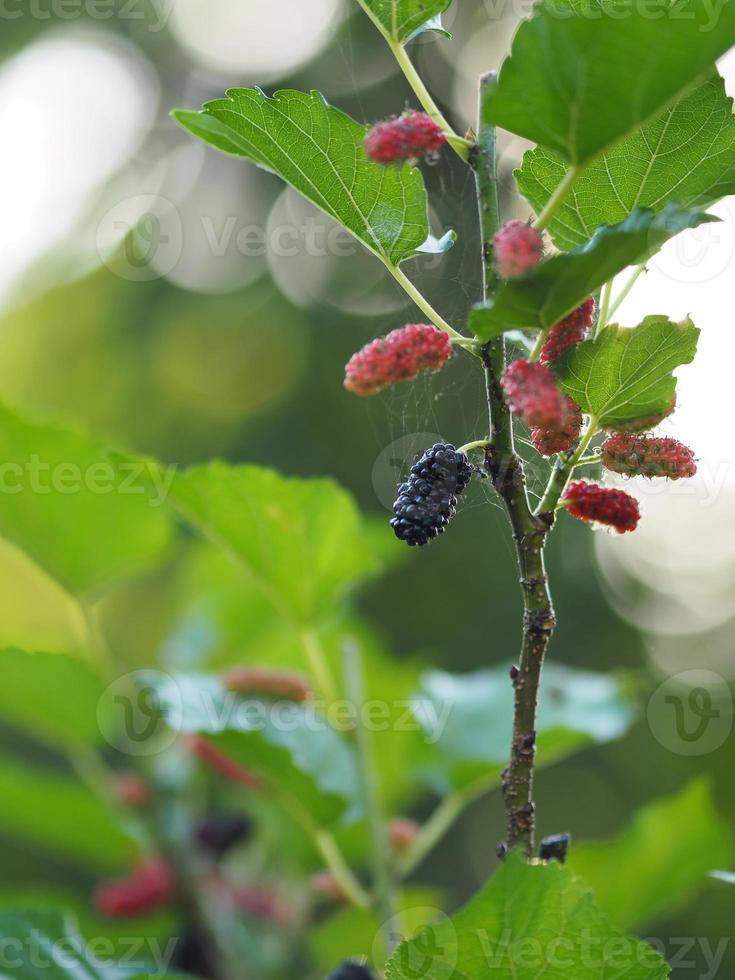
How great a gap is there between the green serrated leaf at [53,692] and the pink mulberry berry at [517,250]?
0.81 m

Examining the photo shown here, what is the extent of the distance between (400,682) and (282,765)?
55 centimetres

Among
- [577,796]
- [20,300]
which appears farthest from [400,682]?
[20,300]

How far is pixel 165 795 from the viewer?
1257 mm

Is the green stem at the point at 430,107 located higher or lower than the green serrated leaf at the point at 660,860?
higher

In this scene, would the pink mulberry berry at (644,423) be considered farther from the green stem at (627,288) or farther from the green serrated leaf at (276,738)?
the green serrated leaf at (276,738)

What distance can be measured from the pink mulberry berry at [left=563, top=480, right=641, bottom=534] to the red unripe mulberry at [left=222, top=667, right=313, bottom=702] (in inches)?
24.2

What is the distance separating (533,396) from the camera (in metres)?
0.46

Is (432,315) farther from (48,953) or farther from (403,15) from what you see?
(48,953)

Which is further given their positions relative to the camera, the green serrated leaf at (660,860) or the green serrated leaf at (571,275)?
the green serrated leaf at (660,860)

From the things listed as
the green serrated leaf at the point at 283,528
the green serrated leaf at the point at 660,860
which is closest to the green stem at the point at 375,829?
the green serrated leaf at the point at 283,528

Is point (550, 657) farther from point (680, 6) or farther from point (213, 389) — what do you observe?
point (680, 6)

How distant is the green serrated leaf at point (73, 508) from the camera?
99cm
